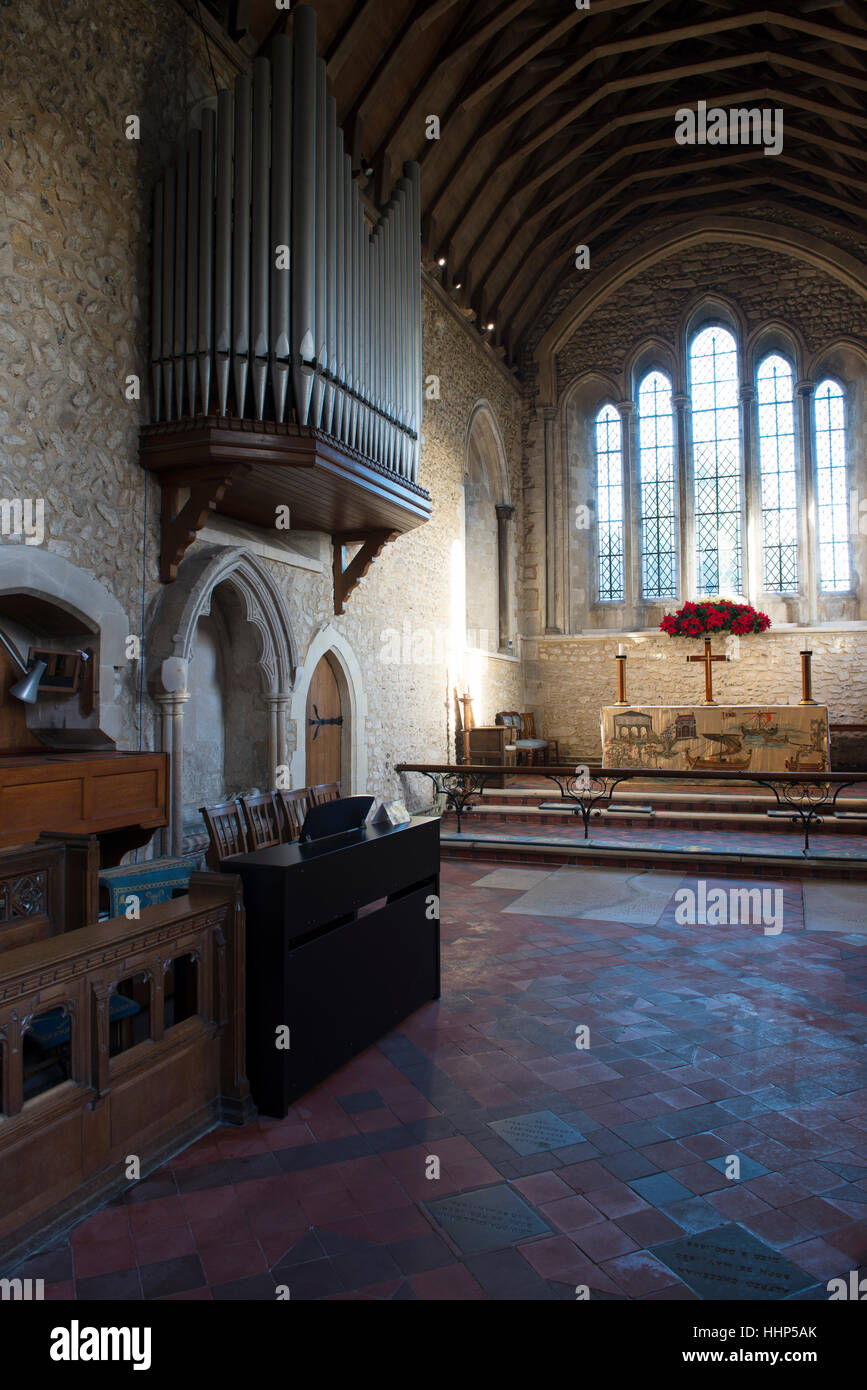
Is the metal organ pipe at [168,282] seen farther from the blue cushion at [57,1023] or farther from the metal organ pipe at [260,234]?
the blue cushion at [57,1023]

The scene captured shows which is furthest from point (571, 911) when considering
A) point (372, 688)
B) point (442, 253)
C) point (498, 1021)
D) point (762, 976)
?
point (442, 253)

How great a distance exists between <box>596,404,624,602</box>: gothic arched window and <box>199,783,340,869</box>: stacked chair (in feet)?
29.2

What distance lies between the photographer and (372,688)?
8180mm

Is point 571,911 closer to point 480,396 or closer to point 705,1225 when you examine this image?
point 705,1225

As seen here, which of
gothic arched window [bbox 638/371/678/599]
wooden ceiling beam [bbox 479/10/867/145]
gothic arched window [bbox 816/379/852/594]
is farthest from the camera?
gothic arched window [bbox 638/371/678/599]

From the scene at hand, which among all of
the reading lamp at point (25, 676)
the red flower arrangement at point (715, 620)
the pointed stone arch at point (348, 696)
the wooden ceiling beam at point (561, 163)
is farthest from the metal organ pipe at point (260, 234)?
the red flower arrangement at point (715, 620)

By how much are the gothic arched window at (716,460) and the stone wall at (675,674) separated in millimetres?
1109

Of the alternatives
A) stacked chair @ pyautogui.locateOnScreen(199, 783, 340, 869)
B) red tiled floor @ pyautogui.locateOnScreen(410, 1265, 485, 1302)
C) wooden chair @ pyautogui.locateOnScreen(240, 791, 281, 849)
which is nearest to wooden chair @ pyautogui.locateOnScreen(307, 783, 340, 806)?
stacked chair @ pyautogui.locateOnScreen(199, 783, 340, 869)

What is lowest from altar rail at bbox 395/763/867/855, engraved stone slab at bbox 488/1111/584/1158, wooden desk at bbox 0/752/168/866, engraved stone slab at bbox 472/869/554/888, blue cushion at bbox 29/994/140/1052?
engraved stone slab at bbox 488/1111/584/1158

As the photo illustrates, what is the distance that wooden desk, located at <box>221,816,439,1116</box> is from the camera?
8.79 ft

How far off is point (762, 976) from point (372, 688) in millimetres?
4959

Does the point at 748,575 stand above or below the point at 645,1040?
above

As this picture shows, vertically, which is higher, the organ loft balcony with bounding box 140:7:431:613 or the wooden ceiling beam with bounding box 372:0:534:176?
the wooden ceiling beam with bounding box 372:0:534:176

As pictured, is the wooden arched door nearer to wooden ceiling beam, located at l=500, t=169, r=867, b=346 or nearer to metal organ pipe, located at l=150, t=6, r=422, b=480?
metal organ pipe, located at l=150, t=6, r=422, b=480
